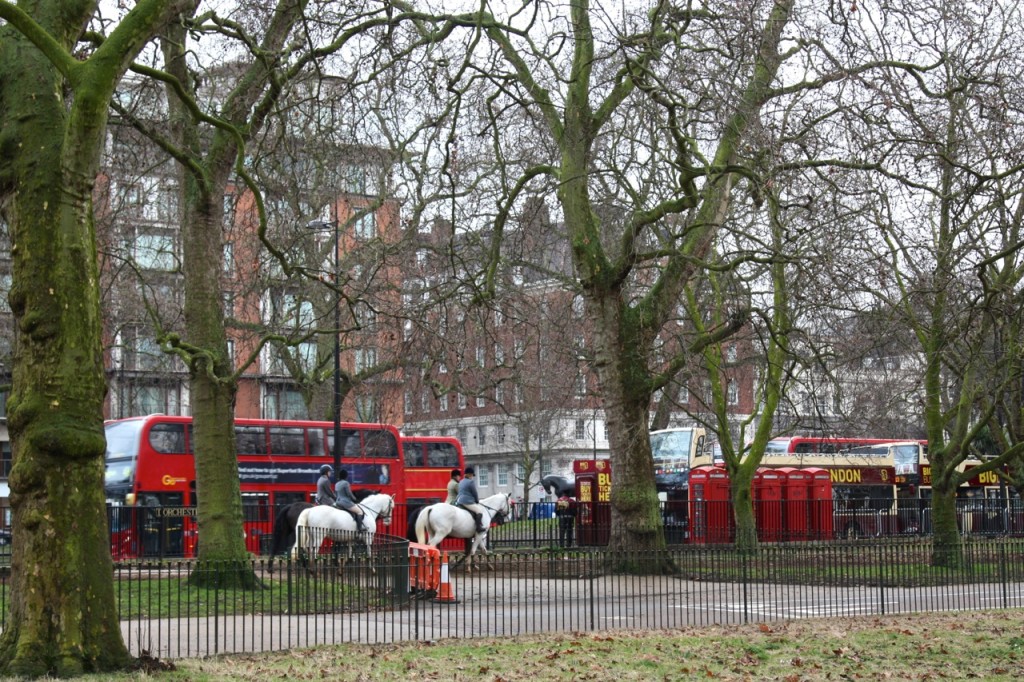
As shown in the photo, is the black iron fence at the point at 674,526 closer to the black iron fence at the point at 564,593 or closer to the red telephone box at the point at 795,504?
the red telephone box at the point at 795,504

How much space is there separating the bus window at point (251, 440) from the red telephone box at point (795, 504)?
13.3m

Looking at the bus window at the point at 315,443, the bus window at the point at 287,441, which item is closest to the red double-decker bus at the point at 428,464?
the bus window at the point at 315,443

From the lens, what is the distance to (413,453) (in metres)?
41.0

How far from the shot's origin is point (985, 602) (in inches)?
735

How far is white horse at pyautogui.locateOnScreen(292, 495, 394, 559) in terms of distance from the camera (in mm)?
20641

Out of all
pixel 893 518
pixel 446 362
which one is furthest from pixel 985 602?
pixel 893 518

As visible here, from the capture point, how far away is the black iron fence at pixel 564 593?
48.1 ft

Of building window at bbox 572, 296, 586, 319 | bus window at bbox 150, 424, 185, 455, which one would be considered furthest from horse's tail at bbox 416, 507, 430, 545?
bus window at bbox 150, 424, 185, 455

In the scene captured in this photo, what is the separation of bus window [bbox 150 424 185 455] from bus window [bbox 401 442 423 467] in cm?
997

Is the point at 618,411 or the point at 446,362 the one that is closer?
the point at 446,362

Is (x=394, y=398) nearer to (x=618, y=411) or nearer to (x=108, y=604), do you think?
(x=618, y=411)

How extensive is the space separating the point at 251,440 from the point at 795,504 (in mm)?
14478

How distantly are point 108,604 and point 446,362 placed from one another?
11269 mm

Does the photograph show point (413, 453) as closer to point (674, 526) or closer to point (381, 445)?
point (381, 445)
